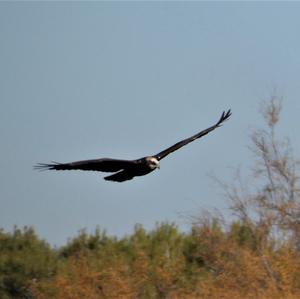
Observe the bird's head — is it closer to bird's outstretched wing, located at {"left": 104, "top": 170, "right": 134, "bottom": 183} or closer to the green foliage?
bird's outstretched wing, located at {"left": 104, "top": 170, "right": 134, "bottom": 183}

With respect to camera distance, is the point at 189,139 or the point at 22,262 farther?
the point at 22,262

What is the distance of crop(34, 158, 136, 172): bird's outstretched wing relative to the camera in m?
17.8

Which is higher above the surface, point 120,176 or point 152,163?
point 152,163

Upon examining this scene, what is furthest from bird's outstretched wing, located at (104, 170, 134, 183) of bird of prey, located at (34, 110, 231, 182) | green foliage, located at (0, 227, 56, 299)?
green foliage, located at (0, 227, 56, 299)

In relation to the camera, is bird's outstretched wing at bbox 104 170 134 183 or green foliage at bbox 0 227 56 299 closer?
bird's outstretched wing at bbox 104 170 134 183

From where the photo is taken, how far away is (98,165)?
59.8ft

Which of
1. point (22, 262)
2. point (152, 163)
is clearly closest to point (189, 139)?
point (152, 163)

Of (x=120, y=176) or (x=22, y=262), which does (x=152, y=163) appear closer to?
(x=120, y=176)

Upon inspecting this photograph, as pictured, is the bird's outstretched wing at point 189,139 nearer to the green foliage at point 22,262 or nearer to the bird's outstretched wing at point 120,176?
the bird's outstretched wing at point 120,176

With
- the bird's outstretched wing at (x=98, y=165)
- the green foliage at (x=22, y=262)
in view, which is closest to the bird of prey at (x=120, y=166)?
the bird's outstretched wing at (x=98, y=165)

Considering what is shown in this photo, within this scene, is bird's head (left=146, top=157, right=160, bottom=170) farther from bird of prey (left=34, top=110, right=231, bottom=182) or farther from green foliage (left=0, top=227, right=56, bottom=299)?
green foliage (left=0, top=227, right=56, bottom=299)

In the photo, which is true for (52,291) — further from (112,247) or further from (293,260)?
(112,247)

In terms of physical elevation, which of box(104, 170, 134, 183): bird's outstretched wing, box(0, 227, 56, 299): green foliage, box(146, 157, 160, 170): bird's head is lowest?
box(104, 170, 134, 183): bird's outstretched wing

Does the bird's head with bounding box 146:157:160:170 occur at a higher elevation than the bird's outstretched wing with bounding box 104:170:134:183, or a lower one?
higher
